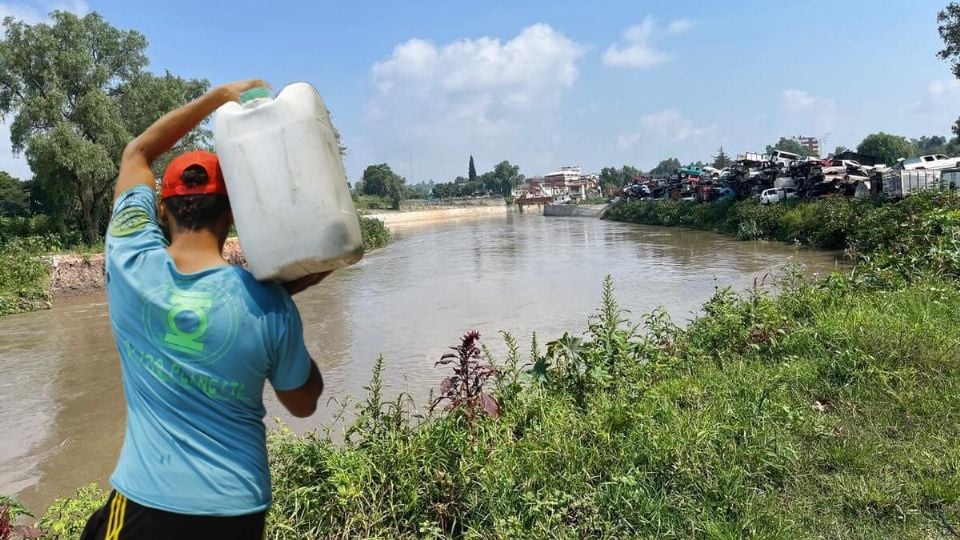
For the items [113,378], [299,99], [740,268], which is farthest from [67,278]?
[299,99]


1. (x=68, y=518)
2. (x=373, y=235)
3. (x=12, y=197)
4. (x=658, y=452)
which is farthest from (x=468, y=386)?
(x=12, y=197)

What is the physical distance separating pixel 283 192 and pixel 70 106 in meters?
24.1

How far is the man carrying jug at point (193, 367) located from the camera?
1.39 metres

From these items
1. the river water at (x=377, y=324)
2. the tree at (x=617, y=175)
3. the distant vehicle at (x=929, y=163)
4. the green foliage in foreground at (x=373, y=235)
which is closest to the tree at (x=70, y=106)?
the river water at (x=377, y=324)

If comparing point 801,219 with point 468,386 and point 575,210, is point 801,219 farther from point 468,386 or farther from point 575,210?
point 575,210

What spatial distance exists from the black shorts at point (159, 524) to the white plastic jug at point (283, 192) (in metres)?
0.56

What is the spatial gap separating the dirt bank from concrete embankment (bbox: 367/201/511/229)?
114 ft

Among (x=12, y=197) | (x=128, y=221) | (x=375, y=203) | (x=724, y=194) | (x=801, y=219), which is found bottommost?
(x=801, y=219)

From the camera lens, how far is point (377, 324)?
1138cm

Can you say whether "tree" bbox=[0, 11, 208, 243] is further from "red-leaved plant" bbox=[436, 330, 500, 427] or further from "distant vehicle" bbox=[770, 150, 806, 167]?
"distant vehicle" bbox=[770, 150, 806, 167]

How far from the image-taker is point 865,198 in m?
18.1

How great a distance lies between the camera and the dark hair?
4.93 feet

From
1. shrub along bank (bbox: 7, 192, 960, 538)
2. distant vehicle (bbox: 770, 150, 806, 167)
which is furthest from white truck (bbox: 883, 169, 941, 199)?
shrub along bank (bbox: 7, 192, 960, 538)

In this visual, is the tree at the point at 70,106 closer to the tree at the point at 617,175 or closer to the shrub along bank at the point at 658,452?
the shrub along bank at the point at 658,452
